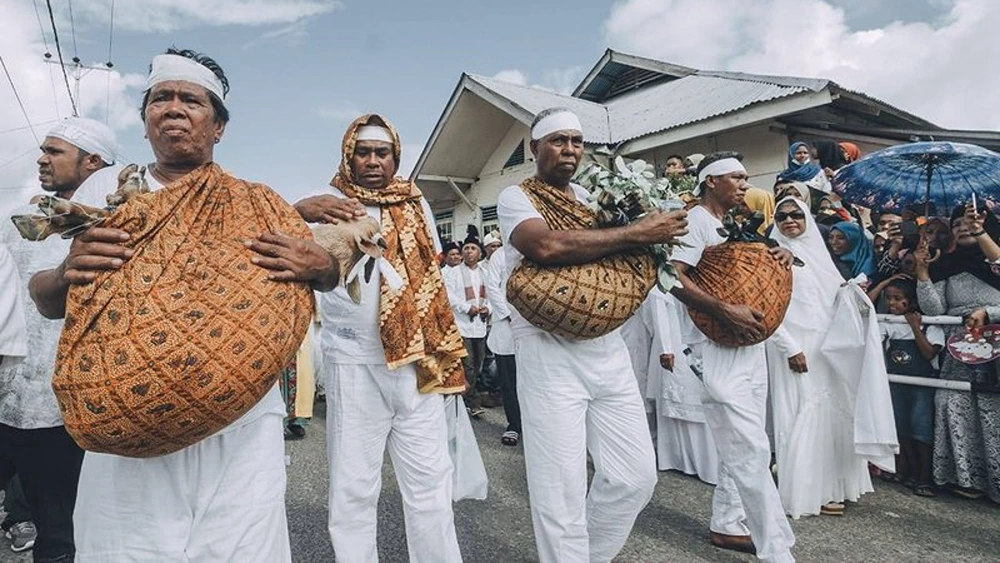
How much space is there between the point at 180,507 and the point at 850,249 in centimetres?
560

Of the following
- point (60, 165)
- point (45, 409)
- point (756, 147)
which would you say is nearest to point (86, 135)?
point (60, 165)

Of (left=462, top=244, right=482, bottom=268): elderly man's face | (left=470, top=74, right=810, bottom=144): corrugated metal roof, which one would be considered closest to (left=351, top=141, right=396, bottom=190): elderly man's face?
(left=462, top=244, right=482, bottom=268): elderly man's face

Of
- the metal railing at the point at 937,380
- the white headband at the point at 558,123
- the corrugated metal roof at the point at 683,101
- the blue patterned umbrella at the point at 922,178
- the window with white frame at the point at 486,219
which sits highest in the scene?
the corrugated metal roof at the point at 683,101

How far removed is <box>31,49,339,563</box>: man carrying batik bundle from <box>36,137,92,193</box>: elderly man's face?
1170 millimetres

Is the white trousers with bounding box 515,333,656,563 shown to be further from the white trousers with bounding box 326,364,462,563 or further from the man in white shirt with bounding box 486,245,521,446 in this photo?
the man in white shirt with bounding box 486,245,521,446

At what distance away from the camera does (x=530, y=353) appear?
2836 millimetres

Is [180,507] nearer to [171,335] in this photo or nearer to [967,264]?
[171,335]

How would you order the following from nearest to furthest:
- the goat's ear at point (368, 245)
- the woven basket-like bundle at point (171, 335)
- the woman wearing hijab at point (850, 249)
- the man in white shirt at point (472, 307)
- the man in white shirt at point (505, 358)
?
1. the woven basket-like bundle at point (171, 335)
2. the goat's ear at point (368, 245)
3. the woman wearing hijab at point (850, 249)
4. the man in white shirt at point (505, 358)
5. the man in white shirt at point (472, 307)

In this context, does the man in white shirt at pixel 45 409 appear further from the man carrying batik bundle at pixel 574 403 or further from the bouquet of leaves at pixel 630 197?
the bouquet of leaves at pixel 630 197

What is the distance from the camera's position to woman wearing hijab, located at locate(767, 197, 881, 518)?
400cm

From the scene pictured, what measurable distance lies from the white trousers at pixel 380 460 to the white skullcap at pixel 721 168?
1.95m

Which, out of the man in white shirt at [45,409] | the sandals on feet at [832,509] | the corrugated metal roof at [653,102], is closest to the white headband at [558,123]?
the man in white shirt at [45,409]

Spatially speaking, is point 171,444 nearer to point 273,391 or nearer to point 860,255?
point 273,391

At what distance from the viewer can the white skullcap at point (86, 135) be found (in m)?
2.68
